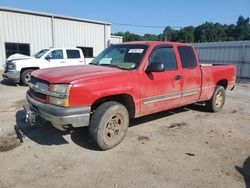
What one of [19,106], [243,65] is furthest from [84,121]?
[243,65]

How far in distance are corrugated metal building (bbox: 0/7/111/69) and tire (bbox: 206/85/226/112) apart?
16316mm

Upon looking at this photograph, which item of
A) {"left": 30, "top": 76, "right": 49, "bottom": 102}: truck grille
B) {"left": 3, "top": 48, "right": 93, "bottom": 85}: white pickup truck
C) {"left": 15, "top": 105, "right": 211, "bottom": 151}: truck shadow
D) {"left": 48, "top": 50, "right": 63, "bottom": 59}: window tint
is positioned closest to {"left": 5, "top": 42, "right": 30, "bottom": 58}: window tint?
{"left": 3, "top": 48, "right": 93, "bottom": 85}: white pickup truck

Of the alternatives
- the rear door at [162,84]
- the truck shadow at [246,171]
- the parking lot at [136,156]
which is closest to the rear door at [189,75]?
the rear door at [162,84]

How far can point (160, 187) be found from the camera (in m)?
3.36

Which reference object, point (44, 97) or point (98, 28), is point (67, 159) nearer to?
point (44, 97)

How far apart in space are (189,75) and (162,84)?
107cm

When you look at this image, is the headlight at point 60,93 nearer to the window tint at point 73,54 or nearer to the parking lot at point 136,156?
the parking lot at point 136,156

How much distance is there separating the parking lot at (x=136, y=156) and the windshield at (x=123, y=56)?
1514mm

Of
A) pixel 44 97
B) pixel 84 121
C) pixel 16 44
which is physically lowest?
pixel 84 121

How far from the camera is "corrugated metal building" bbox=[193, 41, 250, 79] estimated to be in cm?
1751

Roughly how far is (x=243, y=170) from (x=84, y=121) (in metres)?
2.68

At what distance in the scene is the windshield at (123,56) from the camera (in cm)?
501

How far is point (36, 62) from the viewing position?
11883mm

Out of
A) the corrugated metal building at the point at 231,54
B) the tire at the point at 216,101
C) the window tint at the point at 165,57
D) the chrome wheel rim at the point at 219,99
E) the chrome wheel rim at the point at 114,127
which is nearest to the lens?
the chrome wheel rim at the point at 114,127
